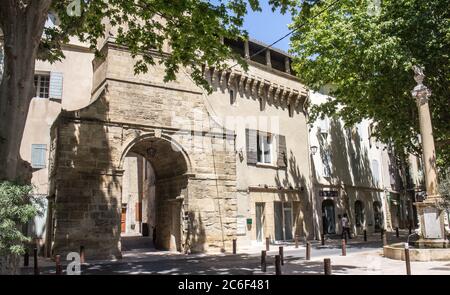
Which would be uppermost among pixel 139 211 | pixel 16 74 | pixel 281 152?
pixel 281 152

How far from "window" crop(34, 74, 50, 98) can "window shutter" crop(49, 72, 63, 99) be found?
45 cm

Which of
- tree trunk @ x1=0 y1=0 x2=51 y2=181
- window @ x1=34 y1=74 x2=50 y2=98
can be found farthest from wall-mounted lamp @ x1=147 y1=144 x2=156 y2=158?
tree trunk @ x1=0 y1=0 x2=51 y2=181

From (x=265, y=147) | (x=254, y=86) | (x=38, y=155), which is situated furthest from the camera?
(x=265, y=147)

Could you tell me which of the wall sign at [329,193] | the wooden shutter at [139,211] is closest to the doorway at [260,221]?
the wall sign at [329,193]

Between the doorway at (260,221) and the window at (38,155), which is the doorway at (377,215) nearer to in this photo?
the doorway at (260,221)

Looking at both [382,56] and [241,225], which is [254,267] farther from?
[382,56]

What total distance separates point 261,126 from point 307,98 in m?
4.53

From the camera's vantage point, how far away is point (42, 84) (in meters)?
19.8

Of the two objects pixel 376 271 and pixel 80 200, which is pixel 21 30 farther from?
pixel 376 271

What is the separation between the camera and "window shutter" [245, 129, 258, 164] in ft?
65.6

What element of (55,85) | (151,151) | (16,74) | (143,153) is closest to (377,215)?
(151,151)

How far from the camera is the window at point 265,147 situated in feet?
69.4

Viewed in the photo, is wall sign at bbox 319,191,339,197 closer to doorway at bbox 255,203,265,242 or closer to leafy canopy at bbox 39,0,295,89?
doorway at bbox 255,203,265,242

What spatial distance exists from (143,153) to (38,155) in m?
5.27
